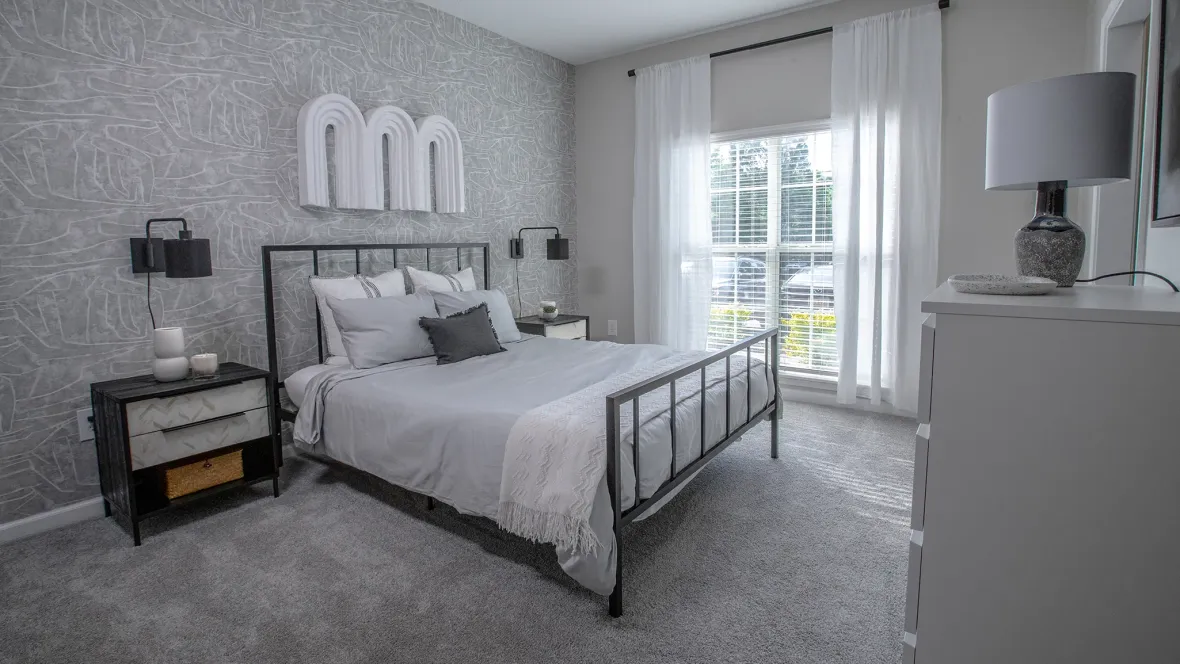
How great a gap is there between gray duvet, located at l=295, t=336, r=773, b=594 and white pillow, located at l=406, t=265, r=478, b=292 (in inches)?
25.9

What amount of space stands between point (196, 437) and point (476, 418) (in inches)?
53.2

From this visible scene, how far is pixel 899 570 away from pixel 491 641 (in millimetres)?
1453

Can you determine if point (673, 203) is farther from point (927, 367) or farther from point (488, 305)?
point (927, 367)

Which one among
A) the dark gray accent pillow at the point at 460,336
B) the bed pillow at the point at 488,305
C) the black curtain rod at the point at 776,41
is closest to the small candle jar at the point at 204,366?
the dark gray accent pillow at the point at 460,336

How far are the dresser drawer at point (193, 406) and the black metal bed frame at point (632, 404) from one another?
0.54ft

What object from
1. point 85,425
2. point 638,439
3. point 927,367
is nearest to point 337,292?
point 85,425

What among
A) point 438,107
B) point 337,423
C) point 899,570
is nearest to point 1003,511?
point 899,570

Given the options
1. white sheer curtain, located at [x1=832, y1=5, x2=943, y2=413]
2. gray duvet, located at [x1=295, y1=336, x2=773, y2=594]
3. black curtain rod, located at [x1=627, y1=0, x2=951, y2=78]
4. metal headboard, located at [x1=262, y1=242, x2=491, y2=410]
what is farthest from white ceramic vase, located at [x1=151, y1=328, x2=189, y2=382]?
black curtain rod, located at [x1=627, y1=0, x2=951, y2=78]

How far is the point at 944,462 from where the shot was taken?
123 centimetres

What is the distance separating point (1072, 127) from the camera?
136 centimetres

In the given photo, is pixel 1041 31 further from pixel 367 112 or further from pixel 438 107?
pixel 367 112

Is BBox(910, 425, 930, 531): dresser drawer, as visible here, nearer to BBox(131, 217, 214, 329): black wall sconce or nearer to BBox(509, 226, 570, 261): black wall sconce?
BBox(131, 217, 214, 329): black wall sconce

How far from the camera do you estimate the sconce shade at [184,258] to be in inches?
99.4

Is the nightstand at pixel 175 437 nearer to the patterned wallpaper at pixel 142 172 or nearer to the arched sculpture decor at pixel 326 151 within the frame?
the patterned wallpaper at pixel 142 172
